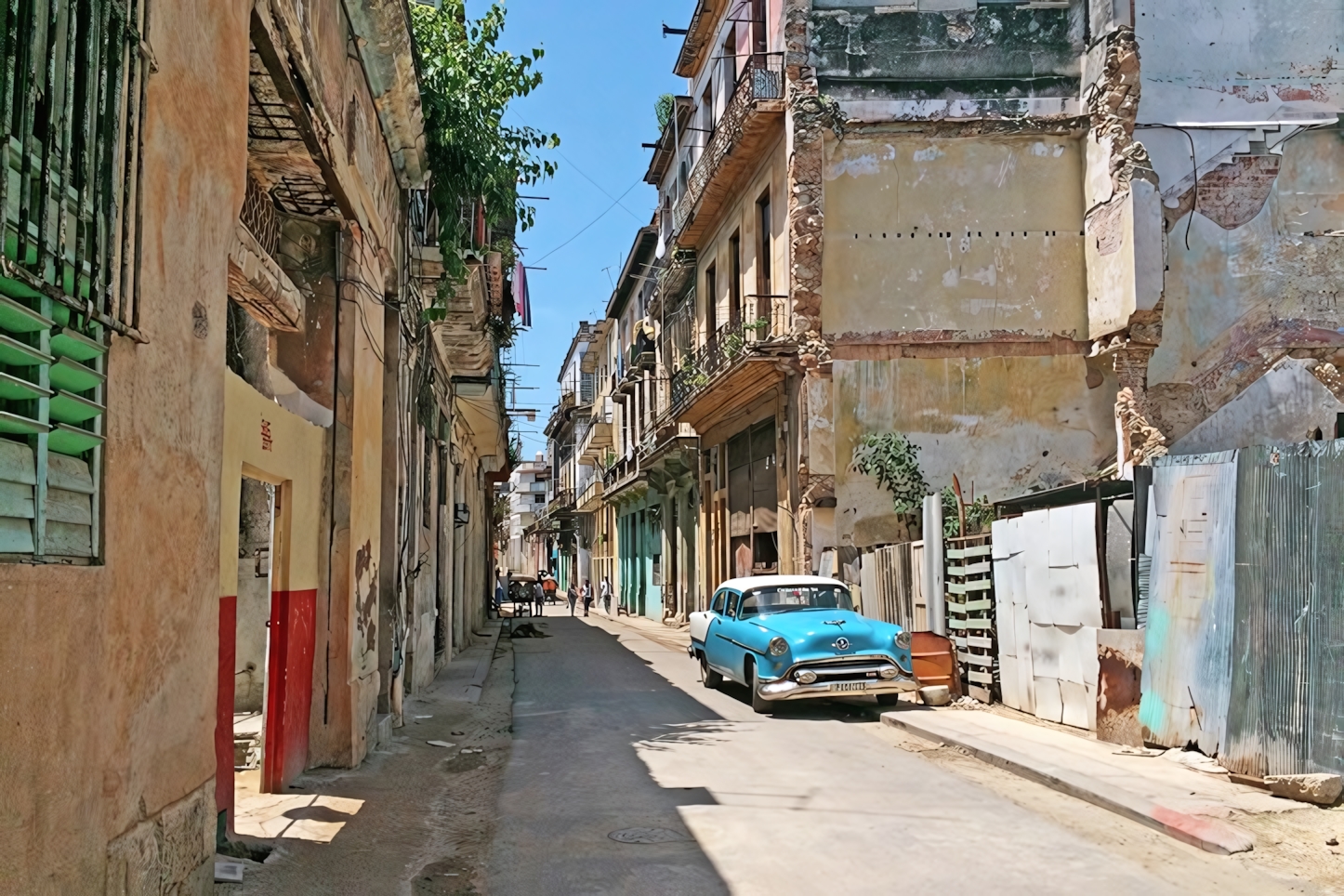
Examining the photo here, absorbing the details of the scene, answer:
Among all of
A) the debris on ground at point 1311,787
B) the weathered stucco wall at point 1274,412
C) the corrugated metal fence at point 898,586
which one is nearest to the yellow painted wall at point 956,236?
the weathered stucco wall at point 1274,412

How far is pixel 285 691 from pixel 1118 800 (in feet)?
18.4

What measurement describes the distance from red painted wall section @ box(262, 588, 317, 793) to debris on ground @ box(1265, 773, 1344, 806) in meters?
6.63

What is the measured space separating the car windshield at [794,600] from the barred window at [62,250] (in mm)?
11046

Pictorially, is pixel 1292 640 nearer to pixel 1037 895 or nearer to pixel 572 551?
pixel 1037 895

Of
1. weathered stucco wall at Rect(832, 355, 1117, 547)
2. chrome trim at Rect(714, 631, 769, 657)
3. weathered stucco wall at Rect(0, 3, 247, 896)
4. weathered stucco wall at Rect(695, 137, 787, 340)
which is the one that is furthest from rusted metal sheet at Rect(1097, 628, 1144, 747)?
weathered stucco wall at Rect(695, 137, 787, 340)

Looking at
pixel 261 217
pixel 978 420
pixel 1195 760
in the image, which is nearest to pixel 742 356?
pixel 978 420

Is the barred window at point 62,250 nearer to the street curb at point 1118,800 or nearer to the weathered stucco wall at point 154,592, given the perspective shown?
the weathered stucco wall at point 154,592

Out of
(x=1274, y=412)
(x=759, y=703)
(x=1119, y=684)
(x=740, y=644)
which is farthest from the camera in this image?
(x=1274, y=412)

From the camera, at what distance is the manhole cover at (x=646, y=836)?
6.77m

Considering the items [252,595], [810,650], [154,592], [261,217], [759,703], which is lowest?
[759,703]

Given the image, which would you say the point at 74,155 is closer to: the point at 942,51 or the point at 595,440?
the point at 942,51

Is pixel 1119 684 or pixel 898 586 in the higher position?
pixel 898 586

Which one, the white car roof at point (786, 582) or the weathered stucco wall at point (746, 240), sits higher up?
the weathered stucco wall at point (746, 240)

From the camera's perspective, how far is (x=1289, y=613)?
7.76m
